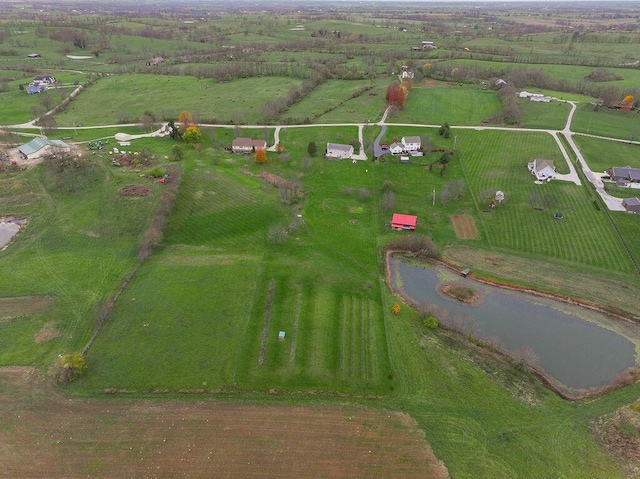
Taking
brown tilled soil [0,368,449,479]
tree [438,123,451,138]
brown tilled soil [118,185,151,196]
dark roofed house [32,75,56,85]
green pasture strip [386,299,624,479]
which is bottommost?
brown tilled soil [0,368,449,479]

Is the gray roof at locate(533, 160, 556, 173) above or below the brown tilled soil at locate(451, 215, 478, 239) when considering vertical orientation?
above

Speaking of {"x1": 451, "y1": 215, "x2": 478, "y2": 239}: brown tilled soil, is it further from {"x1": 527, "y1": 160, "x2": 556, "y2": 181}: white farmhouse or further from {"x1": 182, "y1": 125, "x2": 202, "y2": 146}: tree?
{"x1": 182, "y1": 125, "x2": 202, "y2": 146}: tree

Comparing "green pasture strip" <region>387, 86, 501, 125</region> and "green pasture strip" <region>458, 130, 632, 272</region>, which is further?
"green pasture strip" <region>387, 86, 501, 125</region>

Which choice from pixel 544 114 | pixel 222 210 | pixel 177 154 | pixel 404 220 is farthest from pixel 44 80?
pixel 544 114

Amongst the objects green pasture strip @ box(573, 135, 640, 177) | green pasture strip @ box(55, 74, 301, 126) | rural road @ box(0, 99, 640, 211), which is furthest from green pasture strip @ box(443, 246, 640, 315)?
green pasture strip @ box(55, 74, 301, 126)

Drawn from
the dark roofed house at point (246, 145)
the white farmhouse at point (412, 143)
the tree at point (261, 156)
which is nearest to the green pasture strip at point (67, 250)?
the tree at point (261, 156)

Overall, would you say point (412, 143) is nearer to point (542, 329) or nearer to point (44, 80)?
point (542, 329)

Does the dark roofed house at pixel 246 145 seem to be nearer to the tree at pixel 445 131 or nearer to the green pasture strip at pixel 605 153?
the tree at pixel 445 131

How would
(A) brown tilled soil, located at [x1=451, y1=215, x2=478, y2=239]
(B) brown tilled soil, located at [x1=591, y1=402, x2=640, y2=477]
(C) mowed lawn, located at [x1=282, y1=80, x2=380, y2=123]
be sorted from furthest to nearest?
(C) mowed lawn, located at [x1=282, y1=80, x2=380, y2=123] < (A) brown tilled soil, located at [x1=451, y1=215, x2=478, y2=239] < (B) brown tilled soil, located at [x1=591, y1=402, x2=640, y2=477]

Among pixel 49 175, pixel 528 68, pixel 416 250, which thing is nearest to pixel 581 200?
pixel 416 250
